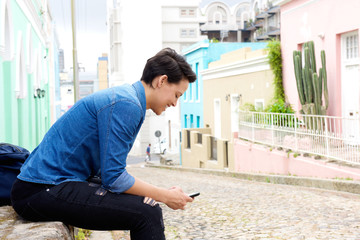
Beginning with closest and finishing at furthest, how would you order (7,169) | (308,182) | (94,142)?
(94,142) → (7,169) → (308,182)

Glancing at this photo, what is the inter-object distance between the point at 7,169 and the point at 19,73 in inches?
310

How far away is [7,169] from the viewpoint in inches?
135

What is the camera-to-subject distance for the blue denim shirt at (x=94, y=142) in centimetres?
274

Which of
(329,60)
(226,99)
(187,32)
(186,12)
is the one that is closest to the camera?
(329,60)

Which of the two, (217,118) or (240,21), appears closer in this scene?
(217,118)

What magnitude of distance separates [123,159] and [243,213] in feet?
14.1

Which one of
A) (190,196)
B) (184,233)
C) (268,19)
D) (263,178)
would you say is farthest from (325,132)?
(268,19)

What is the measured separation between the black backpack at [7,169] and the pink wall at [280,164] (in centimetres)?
795

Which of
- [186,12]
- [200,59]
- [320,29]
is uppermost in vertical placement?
[186,12]

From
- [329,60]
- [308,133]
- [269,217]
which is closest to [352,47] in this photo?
[329,60]

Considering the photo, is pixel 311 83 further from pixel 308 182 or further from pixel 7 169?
pixel 7 169

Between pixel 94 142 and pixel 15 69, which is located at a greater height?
pixel 15 69

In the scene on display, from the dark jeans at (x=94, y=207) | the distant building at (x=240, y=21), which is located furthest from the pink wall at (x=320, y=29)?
the distant building at (x=240, y=21)

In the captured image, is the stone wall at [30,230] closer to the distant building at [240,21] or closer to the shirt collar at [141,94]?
the shirt collar at [141,94]
